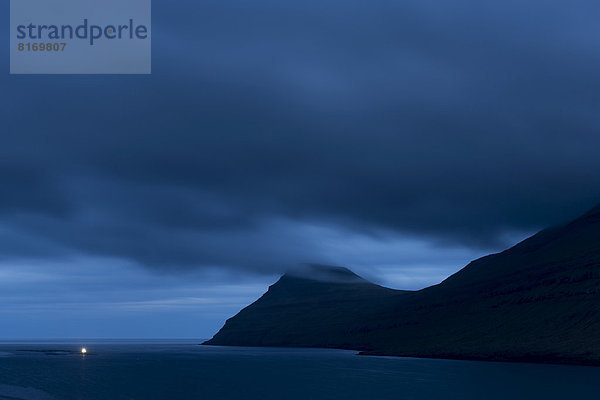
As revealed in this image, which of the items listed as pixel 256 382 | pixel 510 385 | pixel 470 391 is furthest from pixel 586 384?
pixel 256 382

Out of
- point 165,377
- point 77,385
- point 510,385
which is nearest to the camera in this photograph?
point 510,385

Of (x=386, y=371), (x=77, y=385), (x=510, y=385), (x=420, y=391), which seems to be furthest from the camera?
(x=386, y=371)

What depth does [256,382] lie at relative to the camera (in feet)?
516

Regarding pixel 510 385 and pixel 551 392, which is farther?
pixel 510 385

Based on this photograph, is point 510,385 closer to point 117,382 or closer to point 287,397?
point 287,397

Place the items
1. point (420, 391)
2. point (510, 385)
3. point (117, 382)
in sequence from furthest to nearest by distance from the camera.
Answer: point (117, 382), point (510, 385), point (420, 391)

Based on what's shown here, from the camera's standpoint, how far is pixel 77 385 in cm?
15075

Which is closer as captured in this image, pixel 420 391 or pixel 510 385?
pixel 420 391

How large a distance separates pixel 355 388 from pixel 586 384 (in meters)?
49.8

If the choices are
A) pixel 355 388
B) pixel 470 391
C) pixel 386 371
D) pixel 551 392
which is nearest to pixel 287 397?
pixel 355 388

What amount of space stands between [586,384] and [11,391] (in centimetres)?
12210

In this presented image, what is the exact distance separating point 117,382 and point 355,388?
6386 centimetres

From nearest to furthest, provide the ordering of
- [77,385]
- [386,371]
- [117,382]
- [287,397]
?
[287,397], [77,385], [117,382], [386,371]

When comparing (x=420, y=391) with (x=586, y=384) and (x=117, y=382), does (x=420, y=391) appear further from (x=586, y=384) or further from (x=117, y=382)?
(x=117, y=382)
